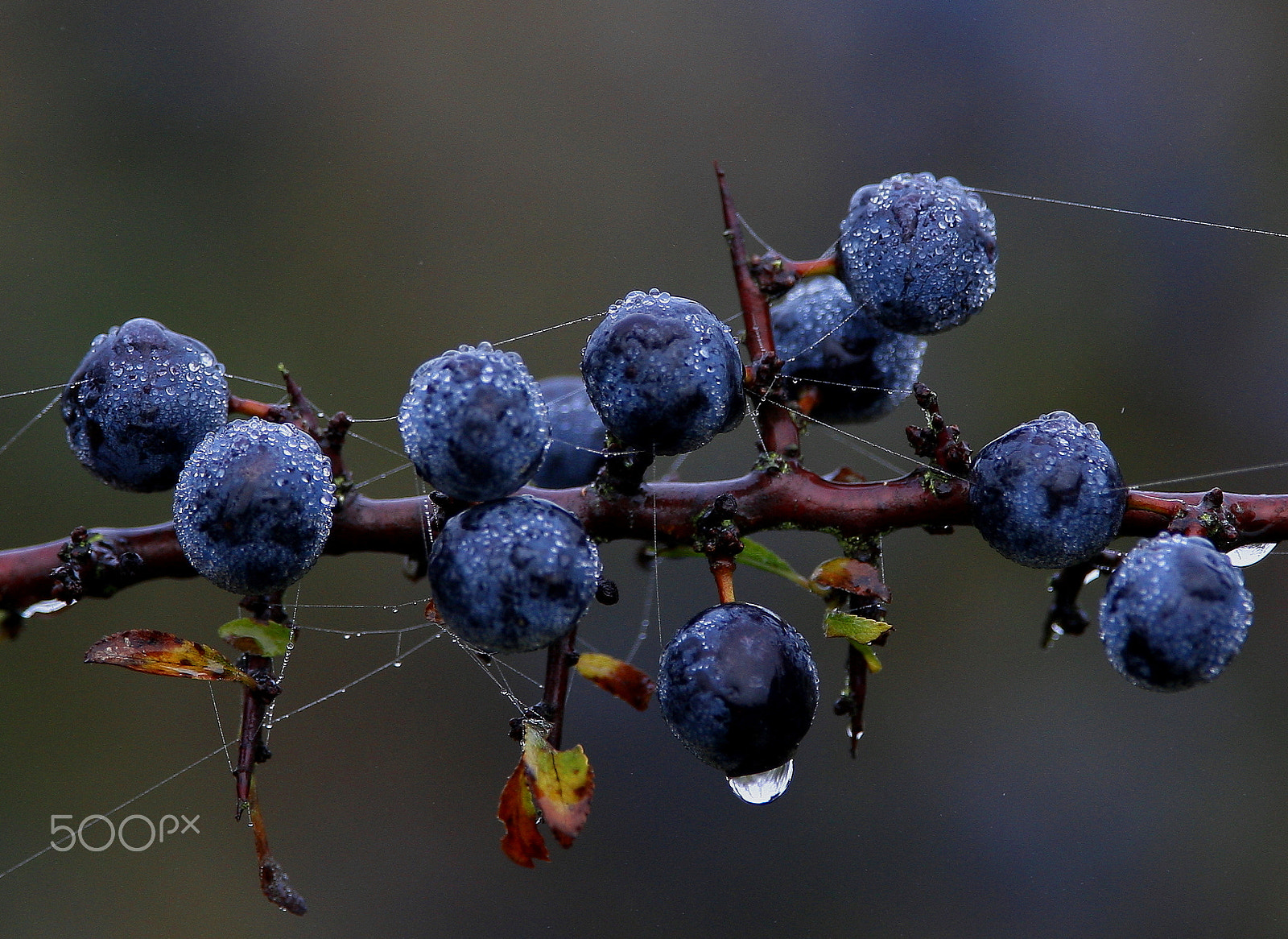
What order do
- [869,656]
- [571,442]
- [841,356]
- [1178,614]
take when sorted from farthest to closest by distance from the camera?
[571,442] < [841,356] < [869,656] < [1178,614]

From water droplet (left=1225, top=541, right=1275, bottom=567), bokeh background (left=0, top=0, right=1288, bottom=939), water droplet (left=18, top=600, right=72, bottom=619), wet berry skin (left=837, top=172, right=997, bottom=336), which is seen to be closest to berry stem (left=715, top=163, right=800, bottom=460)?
wet berry skin (left=837, top=172, right=997, bottom=336)

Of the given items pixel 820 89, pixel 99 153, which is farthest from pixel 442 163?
pixel 820 89

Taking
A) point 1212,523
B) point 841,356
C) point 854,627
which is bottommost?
point 854,627

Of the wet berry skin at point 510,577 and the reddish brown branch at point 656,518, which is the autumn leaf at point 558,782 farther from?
the reddish brown branch at point 656,518

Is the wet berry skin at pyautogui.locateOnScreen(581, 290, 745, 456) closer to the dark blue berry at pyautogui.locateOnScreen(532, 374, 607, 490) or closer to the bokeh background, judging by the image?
the dark blue berry at pyautogui.locateOnScreen(532, 374, 607, 490)

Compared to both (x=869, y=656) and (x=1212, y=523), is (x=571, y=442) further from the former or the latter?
(x=1212, y=523)

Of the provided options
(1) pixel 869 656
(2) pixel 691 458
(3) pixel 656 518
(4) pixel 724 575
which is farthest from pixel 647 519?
(2) pixel 691 458

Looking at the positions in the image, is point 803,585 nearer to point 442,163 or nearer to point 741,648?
point 741,648
